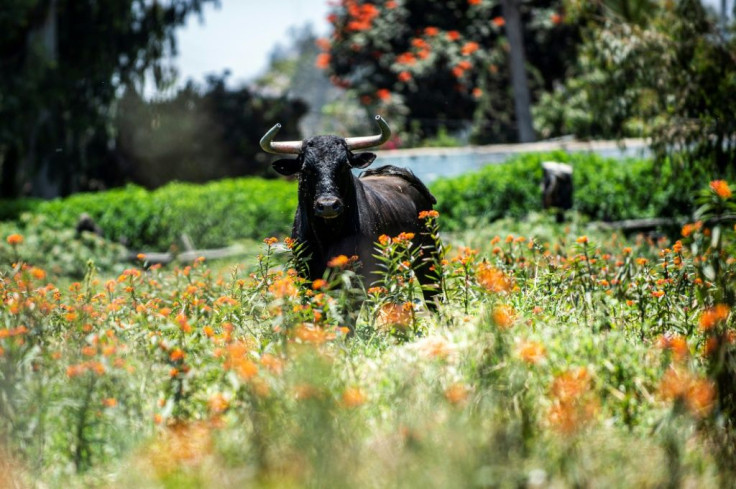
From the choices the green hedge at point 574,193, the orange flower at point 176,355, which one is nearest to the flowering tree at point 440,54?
the green hedge at point 574,193

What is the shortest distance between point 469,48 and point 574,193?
10.7m

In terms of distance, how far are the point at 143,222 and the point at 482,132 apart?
12.3 m

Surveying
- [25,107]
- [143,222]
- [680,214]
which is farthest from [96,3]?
[680,214]

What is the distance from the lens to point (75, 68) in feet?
71.4

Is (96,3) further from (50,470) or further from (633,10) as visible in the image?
(50,470)

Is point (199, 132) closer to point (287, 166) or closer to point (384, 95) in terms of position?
point (384, 95)

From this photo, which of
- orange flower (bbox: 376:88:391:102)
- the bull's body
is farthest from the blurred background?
the bull's body

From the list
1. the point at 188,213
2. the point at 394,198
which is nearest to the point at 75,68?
the point at 188,213

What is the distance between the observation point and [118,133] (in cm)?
2372

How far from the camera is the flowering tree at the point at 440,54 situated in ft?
85.4

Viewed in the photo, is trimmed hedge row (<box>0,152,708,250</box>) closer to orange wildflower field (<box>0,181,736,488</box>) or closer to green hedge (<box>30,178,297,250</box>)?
green hedge (<box>30,178,297,250</box>)

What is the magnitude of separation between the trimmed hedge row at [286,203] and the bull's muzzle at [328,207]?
25.8 ft

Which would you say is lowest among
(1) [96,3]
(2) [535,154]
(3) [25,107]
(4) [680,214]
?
(4) [680,214]

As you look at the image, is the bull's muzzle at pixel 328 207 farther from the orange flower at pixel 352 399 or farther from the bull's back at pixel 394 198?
the orange flower at pixel 352 399
